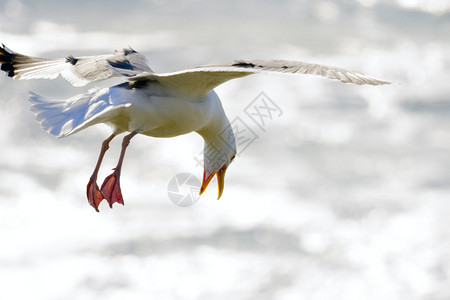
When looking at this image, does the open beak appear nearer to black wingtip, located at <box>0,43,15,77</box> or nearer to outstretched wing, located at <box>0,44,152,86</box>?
outstretched wing, located at <box>0,44,152,86</box>

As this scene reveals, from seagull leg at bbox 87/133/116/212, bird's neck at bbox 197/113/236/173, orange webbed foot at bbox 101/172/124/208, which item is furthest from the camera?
bird's neck at bbox 197/113/236/173

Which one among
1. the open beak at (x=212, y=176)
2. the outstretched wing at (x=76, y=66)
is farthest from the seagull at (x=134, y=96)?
the open beak at (x=212, y=176)

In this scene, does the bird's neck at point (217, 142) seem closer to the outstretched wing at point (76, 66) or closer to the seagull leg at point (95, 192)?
the outstretched wing at point (76, 66)

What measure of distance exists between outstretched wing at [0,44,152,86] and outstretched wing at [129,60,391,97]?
11.3 inches

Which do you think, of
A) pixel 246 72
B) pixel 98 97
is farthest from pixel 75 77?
pixel 246 72

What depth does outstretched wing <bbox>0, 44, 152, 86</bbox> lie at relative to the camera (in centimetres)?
757

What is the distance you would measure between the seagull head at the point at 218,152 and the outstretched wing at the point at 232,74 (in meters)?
1.01

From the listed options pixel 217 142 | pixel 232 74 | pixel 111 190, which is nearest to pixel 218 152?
pixel 217 142

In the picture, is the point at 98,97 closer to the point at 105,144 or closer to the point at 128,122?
the point at 128,122

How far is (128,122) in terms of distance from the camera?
303 inches

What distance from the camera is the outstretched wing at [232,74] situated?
6.63 m

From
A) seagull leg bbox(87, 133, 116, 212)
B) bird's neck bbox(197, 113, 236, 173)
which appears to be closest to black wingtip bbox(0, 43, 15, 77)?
seagull leg bbox(87, 133, 116, 212)

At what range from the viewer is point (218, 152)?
9.07 meters

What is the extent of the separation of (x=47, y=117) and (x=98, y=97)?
17.1 inches
